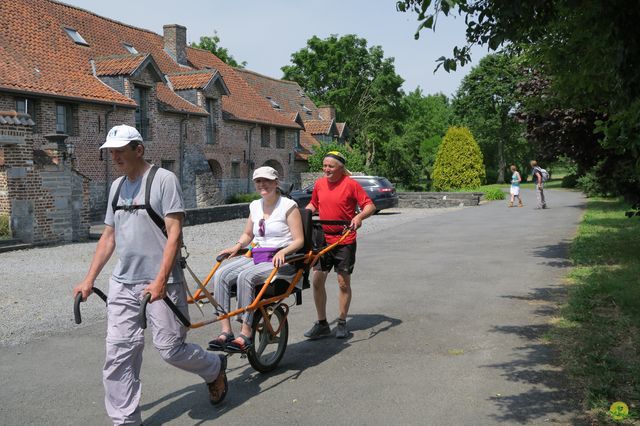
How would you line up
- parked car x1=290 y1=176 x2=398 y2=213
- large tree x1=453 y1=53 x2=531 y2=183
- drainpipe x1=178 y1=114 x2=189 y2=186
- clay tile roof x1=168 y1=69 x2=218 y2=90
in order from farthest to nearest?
1. large tree x1=453 y1=53 x2=531 y2=183
2. clay tile roof x1=168 y1=69 x2=218 y2=90
3. drainpipe x1=178 y1=114 x2=189 y2=186
4. parked car x1=290 y1=176 x2=398 y2=213

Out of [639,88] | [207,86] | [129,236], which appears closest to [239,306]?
[129,236]

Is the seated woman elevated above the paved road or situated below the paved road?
above

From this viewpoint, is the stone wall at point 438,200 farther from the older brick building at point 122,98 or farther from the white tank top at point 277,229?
the white tank top at point 277,229

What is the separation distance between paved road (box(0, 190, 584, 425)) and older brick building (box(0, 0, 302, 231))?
1158 cm

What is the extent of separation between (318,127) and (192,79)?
19.0 metres

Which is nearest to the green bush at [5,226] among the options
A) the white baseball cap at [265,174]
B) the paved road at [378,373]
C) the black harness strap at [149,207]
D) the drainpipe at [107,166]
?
the paved road at [378,373]

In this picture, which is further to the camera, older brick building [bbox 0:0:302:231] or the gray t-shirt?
older brick building [bbox 0:0:302:231]

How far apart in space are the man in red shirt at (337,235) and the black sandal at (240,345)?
1.61 m

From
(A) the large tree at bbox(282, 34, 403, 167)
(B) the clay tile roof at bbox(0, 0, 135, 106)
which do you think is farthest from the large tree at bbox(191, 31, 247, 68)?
(B) the clay tile roof at bbox(0, 0, 135, 106)

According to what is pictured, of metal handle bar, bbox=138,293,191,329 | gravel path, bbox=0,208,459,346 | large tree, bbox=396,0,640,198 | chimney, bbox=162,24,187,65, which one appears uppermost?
chimney, bbox=162,24,187,65

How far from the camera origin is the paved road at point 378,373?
455cm

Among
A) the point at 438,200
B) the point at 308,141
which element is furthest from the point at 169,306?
the point at 308,141

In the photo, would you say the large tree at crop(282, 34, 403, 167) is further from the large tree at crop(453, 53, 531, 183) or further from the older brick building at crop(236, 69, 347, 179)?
the large tree at crop(453, 53, 531, 183)

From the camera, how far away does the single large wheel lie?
5.39 m
